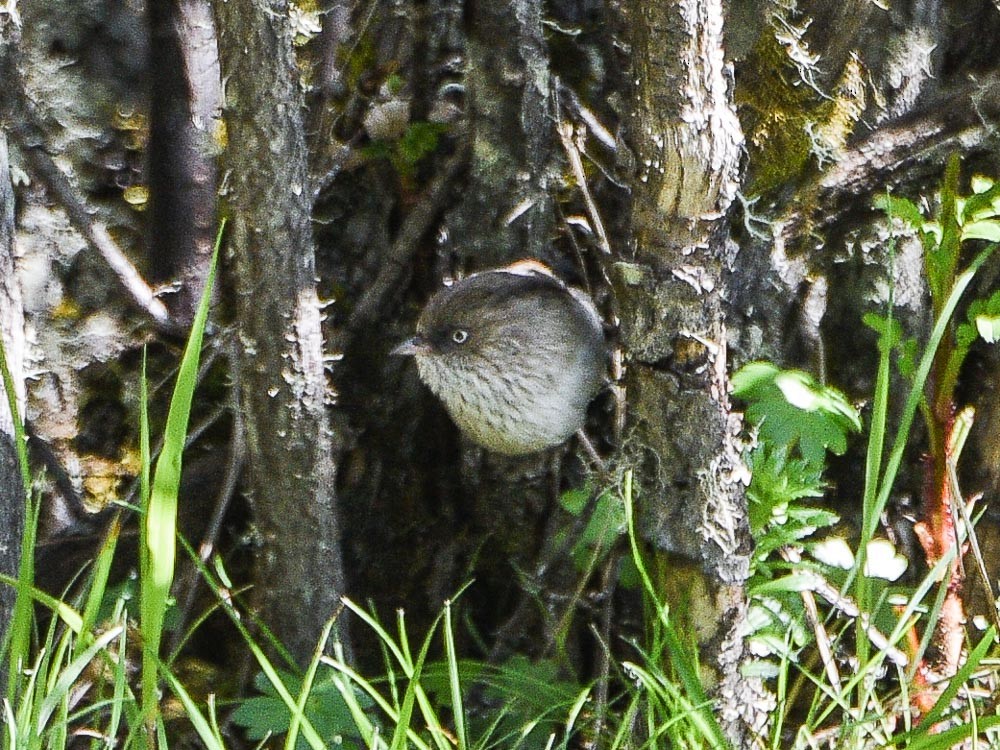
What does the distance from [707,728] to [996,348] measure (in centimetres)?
121

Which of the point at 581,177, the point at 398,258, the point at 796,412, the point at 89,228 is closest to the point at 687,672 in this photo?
the point at 796,412

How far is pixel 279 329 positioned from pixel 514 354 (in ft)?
1.62

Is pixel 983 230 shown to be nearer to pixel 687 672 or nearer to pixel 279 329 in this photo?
pixel 687 672

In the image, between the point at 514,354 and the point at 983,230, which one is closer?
the point at 983,230

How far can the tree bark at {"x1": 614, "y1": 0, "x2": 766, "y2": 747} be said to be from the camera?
174 cm

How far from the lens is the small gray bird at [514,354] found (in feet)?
7.62

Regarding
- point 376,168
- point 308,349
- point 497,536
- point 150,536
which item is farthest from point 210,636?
point 150,536

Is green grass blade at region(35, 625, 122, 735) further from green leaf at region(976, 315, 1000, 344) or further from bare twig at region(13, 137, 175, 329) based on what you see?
green leaf at region(976, 315, 1000, 344)

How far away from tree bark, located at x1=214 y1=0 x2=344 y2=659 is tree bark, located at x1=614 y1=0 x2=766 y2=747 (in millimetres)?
610

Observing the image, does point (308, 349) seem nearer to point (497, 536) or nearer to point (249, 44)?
point (249, 44)

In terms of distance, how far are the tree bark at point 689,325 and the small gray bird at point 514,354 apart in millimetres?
327

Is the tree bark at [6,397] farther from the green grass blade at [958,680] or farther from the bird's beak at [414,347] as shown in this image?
the green grass blade at [958,680]

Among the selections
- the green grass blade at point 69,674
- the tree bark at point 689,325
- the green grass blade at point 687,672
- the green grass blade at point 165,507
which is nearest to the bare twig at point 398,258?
the tree bark at point 689,325

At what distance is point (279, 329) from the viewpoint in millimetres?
2145
